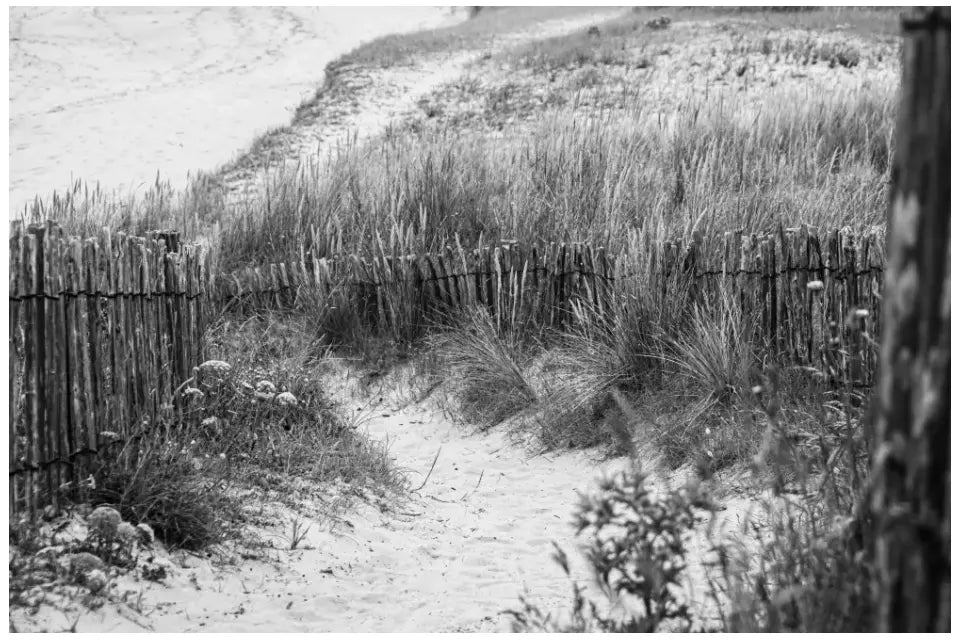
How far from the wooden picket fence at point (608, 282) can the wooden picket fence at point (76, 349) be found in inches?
76.9

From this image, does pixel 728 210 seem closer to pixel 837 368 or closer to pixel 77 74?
pixel 837 368

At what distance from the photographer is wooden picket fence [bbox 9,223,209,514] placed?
2691mm

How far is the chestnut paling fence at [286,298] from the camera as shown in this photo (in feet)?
9.04

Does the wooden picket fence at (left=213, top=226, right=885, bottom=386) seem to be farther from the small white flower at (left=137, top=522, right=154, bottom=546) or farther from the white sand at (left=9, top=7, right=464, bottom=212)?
the white sand at (left=9, top=7, right=464, bottom=212)

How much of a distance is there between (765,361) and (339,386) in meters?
2.55

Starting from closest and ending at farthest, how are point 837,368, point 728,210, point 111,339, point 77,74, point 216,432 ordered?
point 111,339 < point 216,432 < point 837,368 < point 728,210 < point 77,74

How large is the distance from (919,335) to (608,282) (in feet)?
12.8

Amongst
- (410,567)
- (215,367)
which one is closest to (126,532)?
(410,567)

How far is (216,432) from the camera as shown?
382 cm

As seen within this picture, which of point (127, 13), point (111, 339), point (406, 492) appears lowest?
point (406, 492)

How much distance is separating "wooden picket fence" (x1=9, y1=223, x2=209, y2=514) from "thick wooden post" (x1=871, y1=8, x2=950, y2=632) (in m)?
2.49

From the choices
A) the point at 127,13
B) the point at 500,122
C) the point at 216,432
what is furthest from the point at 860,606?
the point at 127,13

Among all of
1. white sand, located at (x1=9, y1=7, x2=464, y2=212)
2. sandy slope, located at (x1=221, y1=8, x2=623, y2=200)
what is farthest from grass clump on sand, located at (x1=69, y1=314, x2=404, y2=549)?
white sand, located at (x1=9, y1=7, x2=464, y2=212)

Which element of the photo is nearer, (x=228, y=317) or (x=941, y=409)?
(x=941, y=409)
